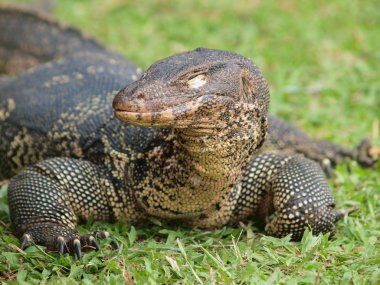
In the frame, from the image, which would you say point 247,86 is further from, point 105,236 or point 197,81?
point 105,236

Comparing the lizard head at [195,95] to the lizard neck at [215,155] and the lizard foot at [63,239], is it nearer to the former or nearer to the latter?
the lizard neck at [215,155]

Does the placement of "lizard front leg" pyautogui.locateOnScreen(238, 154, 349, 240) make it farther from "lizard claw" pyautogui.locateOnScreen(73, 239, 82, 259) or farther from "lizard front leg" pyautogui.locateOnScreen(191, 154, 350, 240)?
"lizard claw" pyautogui.locateOnScreen(73, 239, 82, 259)

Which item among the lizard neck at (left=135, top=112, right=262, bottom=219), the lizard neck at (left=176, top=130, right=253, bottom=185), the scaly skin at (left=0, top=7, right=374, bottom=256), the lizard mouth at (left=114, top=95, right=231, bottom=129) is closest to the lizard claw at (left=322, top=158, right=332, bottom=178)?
the scaly skin at (left=0, top=7, right=374, bottom=256)

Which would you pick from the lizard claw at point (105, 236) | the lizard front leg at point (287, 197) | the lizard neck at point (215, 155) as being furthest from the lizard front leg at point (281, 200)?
the lizard claw at point (105, 236)

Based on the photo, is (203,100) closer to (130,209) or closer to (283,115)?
(130,209)

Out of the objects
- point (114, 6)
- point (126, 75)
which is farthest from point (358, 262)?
point (114, 6)

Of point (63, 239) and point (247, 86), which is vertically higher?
point (247, 86)

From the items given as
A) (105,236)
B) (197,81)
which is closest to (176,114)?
(197,81)

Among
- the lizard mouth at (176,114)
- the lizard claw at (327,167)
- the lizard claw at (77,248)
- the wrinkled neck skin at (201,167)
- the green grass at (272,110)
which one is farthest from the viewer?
the lizard claw at (327,167)
